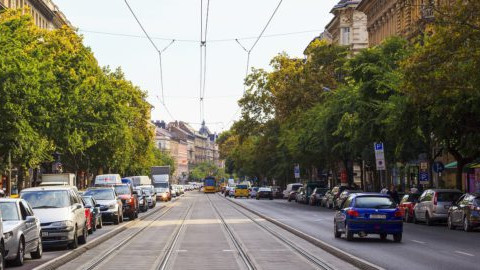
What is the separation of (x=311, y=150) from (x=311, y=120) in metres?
2.48

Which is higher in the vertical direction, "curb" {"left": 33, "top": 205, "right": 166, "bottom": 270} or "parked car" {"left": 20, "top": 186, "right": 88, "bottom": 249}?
"parked car" {"left": 20, "top": 186, "right": 88, "bottom": 249}

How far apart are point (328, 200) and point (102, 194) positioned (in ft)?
97.8

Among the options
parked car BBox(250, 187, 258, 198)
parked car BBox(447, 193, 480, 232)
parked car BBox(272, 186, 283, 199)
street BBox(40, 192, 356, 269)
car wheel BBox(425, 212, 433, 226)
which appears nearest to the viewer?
street BBox(40, 192, 356, 269)

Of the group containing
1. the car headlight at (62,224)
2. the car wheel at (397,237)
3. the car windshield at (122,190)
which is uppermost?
the car windshield at (122,190)

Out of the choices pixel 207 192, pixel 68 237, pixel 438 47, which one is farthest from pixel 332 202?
pixel 207 192

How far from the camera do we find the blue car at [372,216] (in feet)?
86.1

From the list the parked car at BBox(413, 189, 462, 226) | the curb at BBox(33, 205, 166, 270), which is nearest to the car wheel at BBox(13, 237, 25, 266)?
the curb at BBox(33, 205, 166, 270)

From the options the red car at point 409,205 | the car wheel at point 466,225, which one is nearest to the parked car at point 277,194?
the red car at point 409,205

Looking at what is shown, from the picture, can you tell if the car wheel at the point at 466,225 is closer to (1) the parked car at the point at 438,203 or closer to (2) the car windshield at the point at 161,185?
(1) the parked car at the point at 438,203

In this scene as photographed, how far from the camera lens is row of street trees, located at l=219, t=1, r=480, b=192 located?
93.3ft

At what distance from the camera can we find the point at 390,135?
40.4m

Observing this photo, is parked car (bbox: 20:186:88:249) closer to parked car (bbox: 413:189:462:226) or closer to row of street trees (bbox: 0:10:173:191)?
row of street trees (bbox: 0:10:173:191)

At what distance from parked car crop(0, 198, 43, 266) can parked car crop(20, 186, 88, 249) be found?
2.69 m

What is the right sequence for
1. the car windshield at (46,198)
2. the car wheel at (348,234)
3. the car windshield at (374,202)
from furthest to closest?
the car wheel at (348,234) → the car windshield at (374,202) → the car windshield at (46,198)
